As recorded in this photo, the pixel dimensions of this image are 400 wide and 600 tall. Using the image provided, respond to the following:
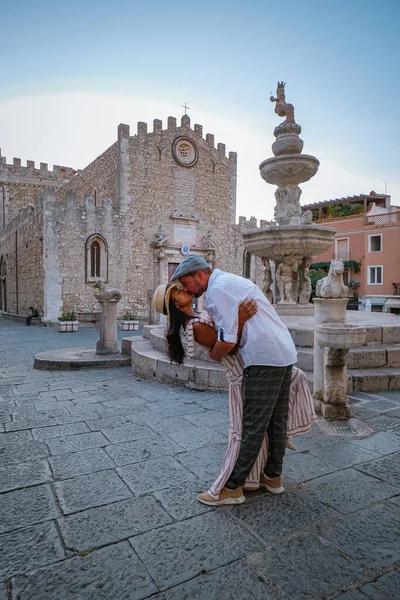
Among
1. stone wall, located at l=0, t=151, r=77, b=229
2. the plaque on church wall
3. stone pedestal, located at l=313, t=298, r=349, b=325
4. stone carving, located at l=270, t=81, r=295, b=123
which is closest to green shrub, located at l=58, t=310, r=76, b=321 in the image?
the plaque on church wall

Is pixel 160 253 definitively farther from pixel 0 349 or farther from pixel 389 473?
pixel 389 473

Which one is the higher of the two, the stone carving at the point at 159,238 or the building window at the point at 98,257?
the stone carving at the point at 159,238

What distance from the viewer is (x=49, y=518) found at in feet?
7.40

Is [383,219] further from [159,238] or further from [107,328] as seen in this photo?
[107,328]

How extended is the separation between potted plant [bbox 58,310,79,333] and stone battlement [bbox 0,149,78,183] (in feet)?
67.6

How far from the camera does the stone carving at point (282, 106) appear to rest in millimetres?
8262

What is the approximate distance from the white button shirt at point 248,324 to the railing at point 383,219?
31089mm

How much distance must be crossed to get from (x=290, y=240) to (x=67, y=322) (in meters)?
11.0

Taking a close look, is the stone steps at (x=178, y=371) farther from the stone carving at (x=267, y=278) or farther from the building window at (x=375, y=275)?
the building window at (x=375, y=275)

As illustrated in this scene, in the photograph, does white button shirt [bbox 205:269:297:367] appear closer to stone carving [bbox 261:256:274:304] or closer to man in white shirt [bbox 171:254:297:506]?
man in white shirt [bbox 171:254:297:506]

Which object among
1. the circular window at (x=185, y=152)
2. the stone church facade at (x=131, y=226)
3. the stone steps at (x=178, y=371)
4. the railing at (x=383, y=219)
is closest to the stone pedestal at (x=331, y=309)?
the stone steps at (x=178, y=371)

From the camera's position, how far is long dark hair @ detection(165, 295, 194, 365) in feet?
7.59

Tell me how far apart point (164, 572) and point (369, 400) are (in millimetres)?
3416

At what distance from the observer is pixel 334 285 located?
180 inches
